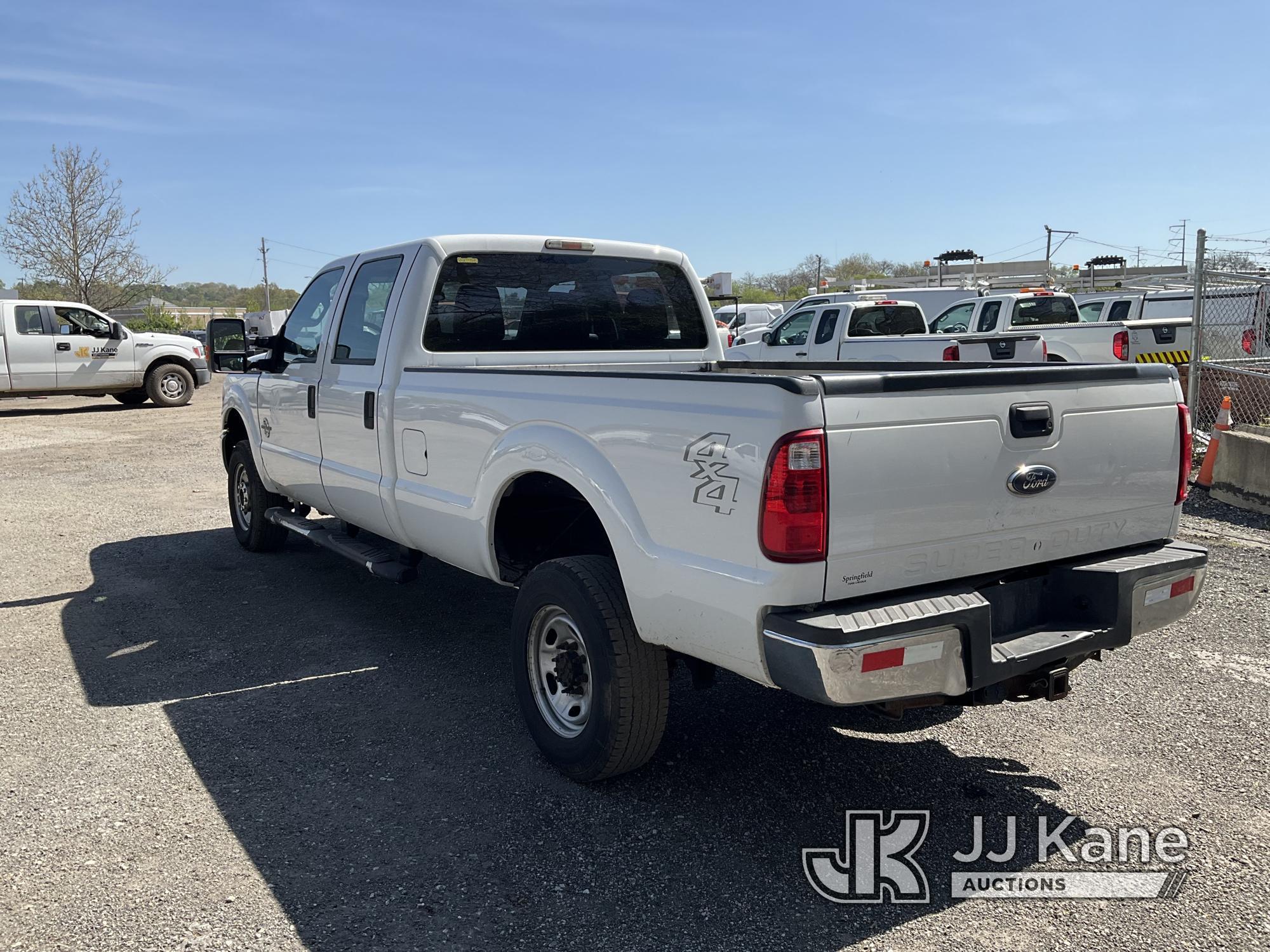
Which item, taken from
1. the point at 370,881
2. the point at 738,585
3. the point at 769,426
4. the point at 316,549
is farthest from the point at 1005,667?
the point at 316,549

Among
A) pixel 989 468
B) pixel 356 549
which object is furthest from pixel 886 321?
pixel 989 468

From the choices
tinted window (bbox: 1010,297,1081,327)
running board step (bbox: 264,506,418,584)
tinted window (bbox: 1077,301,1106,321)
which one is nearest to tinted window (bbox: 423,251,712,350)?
running board step (bbox: 264,506,418,584)

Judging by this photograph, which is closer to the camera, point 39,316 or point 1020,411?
point 1020,411

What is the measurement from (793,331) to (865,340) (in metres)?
2.05

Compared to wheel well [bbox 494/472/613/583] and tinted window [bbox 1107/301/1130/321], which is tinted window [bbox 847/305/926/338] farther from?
wheel well [bbox 494/472/613/583]

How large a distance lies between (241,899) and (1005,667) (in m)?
2.47

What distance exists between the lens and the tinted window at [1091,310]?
21.5 m

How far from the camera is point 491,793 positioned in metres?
3.87

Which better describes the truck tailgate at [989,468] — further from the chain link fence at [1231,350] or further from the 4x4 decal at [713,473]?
the chain link fence at [1231,350]

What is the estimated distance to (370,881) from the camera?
10.7 feet

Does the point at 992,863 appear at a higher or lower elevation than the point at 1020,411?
lower

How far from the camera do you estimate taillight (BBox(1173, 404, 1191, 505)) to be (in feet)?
12.6

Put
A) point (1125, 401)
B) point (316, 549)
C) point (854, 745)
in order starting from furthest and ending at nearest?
point (316, 549), point (854, 745), point (1125, 401)

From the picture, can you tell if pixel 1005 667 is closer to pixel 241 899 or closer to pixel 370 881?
pixel 370 881
